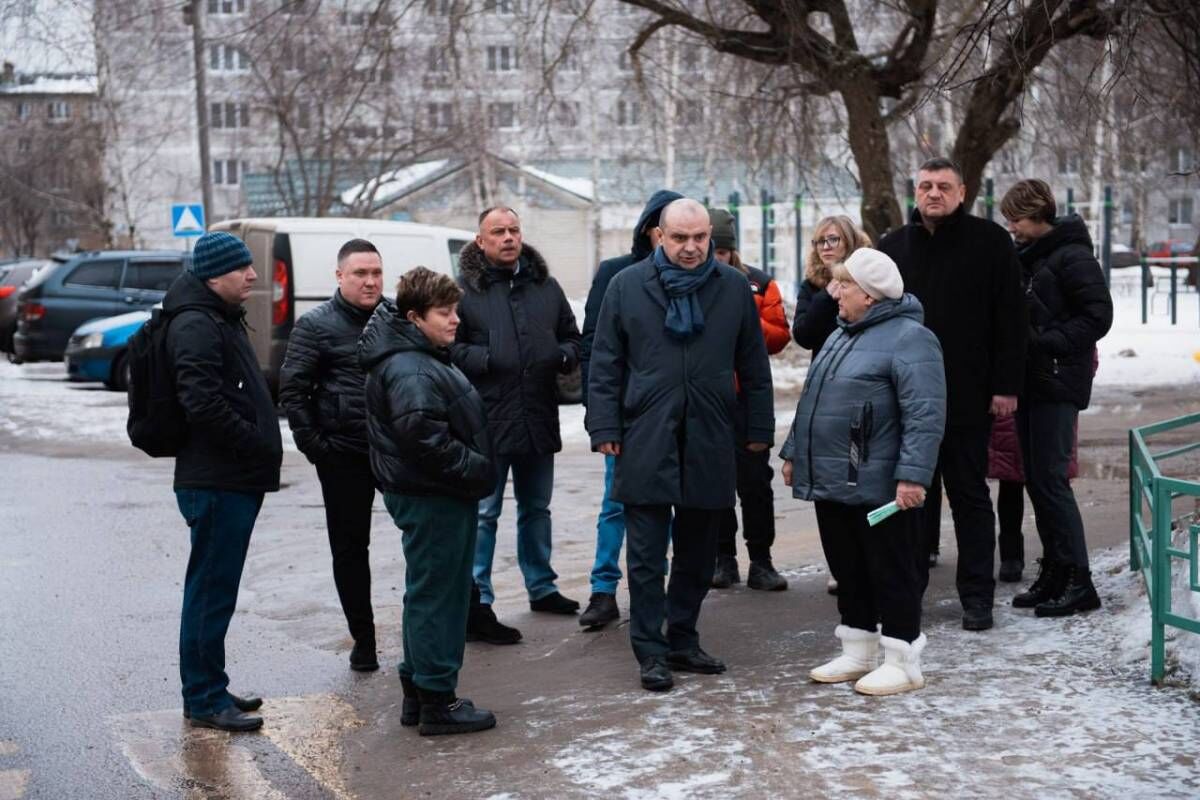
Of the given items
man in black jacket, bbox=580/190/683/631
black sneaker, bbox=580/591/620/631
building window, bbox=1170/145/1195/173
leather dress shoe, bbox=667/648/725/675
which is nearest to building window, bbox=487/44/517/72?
building window, bbox=1170/145/1195/173

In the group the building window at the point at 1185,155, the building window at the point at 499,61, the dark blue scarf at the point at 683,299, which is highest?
the building window at the point at 499,61

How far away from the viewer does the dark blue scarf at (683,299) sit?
20.8ft

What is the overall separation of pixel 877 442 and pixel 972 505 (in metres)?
1.13

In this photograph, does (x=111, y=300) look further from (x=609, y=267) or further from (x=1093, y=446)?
(x=609, y=267)

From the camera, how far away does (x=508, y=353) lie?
7.40 meters

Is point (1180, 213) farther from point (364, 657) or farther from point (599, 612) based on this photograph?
point (364, 657)

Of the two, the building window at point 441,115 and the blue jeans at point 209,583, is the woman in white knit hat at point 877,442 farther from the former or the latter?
the building window at point 441,115

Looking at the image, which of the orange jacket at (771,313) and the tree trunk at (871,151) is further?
the tree trunk at (871,151)

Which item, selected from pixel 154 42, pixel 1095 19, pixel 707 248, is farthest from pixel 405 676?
pixel 154 42

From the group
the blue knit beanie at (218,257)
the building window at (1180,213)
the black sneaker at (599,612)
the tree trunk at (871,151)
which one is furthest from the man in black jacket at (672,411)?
the building window at (1180,213)

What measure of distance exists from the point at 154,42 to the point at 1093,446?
11.9 metres

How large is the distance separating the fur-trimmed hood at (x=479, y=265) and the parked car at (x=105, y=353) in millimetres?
14168

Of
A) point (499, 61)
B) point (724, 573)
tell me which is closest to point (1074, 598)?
point (724, 573)

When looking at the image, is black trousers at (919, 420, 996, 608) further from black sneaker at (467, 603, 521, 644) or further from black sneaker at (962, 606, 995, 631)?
black sneaker at (467, 603, 521, 644)
